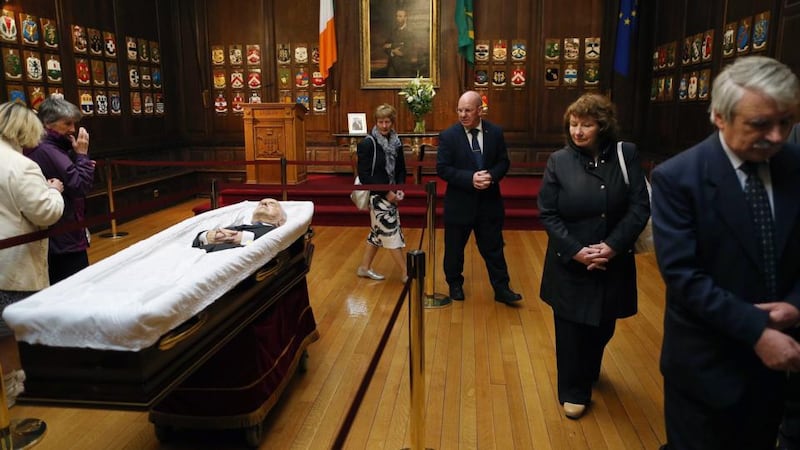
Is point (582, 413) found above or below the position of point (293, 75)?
below

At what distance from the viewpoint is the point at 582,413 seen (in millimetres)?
3223

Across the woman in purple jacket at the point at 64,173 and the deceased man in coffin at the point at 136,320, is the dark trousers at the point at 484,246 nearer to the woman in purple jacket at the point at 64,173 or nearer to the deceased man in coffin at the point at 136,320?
the deceased man in coffin at the point at 136,320

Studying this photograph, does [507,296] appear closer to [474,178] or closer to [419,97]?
[474,178]

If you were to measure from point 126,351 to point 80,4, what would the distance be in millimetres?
8565

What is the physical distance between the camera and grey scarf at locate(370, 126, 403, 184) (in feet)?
17.2

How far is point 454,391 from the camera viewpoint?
354 centimetres

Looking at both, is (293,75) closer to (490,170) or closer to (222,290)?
(490,170)

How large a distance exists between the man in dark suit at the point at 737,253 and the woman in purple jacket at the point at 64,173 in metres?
3.53

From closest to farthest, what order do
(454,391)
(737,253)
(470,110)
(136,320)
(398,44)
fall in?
(737,253) < (136,320) < (454,391) < (470,110) < (398,44)

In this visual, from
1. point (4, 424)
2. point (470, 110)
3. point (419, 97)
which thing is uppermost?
point (419, 97)

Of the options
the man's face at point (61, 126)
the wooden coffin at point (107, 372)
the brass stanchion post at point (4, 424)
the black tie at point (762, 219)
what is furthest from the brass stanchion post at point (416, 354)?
the man's face at point (61, 126)

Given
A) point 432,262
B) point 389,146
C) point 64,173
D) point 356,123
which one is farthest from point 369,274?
point 356,123

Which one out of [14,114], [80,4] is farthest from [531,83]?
[14,114]

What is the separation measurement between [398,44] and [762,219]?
30.6 ft
